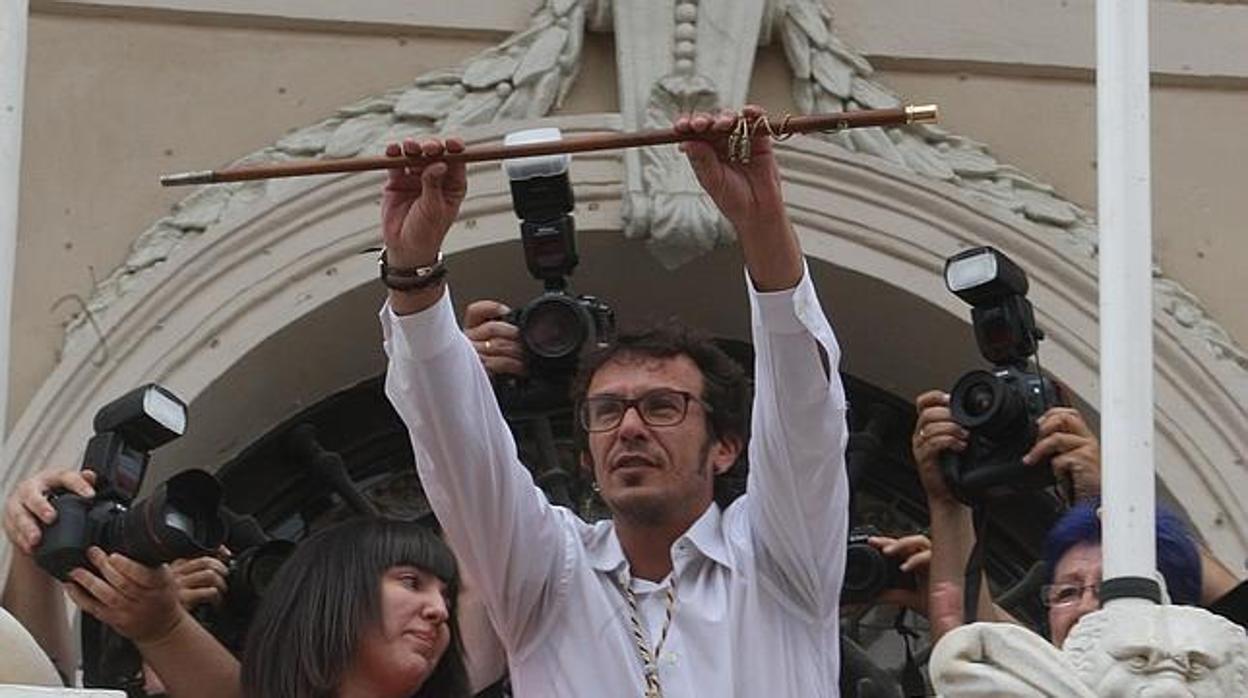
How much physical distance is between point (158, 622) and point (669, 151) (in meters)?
2.01

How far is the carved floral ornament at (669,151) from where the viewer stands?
8.11 meters

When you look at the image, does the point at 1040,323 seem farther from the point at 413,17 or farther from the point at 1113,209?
the point at 1113,209

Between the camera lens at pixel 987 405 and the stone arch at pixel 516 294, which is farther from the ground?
the stone arch at pixel 516 294

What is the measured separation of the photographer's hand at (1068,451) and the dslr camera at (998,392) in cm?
2

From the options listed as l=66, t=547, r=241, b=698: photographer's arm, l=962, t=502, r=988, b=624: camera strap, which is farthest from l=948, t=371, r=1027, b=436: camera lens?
l=66, t=547, r=241, b=698: photographer's arm

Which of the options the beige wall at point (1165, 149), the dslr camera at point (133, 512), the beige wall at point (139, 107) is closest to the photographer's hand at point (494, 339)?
the dslr camera at point (133, 512)

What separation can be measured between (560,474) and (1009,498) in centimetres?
134

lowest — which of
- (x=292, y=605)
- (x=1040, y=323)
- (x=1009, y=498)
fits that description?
(x=292, y=605)

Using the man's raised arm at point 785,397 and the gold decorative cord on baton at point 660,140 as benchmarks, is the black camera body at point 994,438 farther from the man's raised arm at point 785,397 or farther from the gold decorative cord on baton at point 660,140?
the gold decorative cord on baton at point 660,140

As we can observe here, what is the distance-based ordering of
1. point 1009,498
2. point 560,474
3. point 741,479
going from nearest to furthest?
point 741,479 → point 1009,498 → point 560,474

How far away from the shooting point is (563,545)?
602cm

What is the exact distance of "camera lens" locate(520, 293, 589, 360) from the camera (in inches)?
279

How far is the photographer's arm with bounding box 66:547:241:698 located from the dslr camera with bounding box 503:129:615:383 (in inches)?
30.1

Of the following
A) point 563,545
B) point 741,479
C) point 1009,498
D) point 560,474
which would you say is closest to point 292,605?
point 563,545
